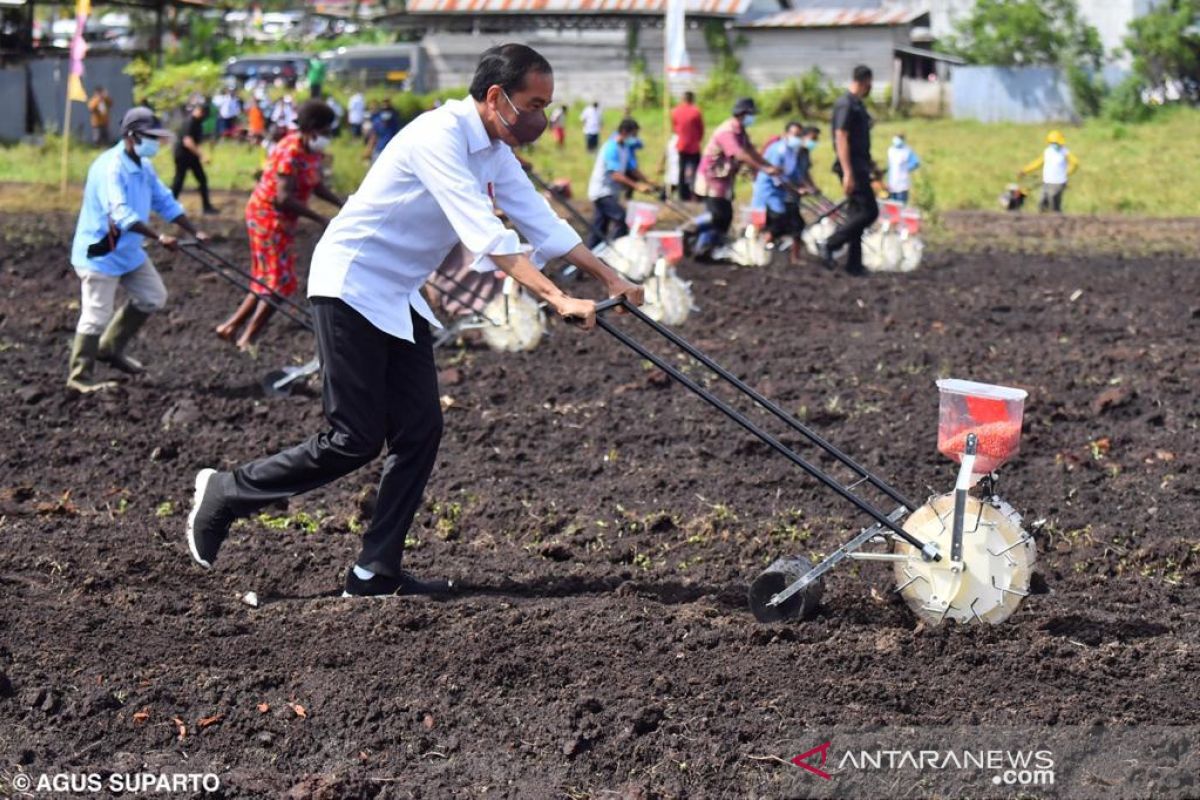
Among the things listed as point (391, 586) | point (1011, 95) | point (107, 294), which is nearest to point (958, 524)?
point (391, 586)

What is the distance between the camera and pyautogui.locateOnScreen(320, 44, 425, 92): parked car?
1667 inches

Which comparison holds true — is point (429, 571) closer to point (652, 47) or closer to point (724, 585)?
point (724, 585)

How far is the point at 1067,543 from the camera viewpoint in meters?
6.32

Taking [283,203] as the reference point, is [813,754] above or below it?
below

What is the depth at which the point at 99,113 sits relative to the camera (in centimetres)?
2916

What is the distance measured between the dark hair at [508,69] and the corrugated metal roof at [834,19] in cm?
3882

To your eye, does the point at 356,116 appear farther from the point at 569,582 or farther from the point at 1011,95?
the point at 569,582

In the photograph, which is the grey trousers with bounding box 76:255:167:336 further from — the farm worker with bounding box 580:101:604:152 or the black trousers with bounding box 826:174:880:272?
the farm worker with bounding box 580:101:604:152

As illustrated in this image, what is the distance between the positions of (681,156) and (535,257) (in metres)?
13.8

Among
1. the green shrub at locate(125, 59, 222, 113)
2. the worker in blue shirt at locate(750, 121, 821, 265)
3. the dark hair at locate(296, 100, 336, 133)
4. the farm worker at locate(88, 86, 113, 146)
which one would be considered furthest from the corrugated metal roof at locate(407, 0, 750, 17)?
the dark hair at locate(296, 100, 336, 133)

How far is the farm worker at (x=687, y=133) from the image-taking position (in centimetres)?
1859

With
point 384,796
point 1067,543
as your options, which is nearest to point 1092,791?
point 384,796

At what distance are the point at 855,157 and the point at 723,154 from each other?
1586mm

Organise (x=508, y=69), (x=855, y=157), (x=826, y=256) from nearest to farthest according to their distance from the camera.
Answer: (x=508, y=69)
(x=855, y=157)
(x=826, y=256)
